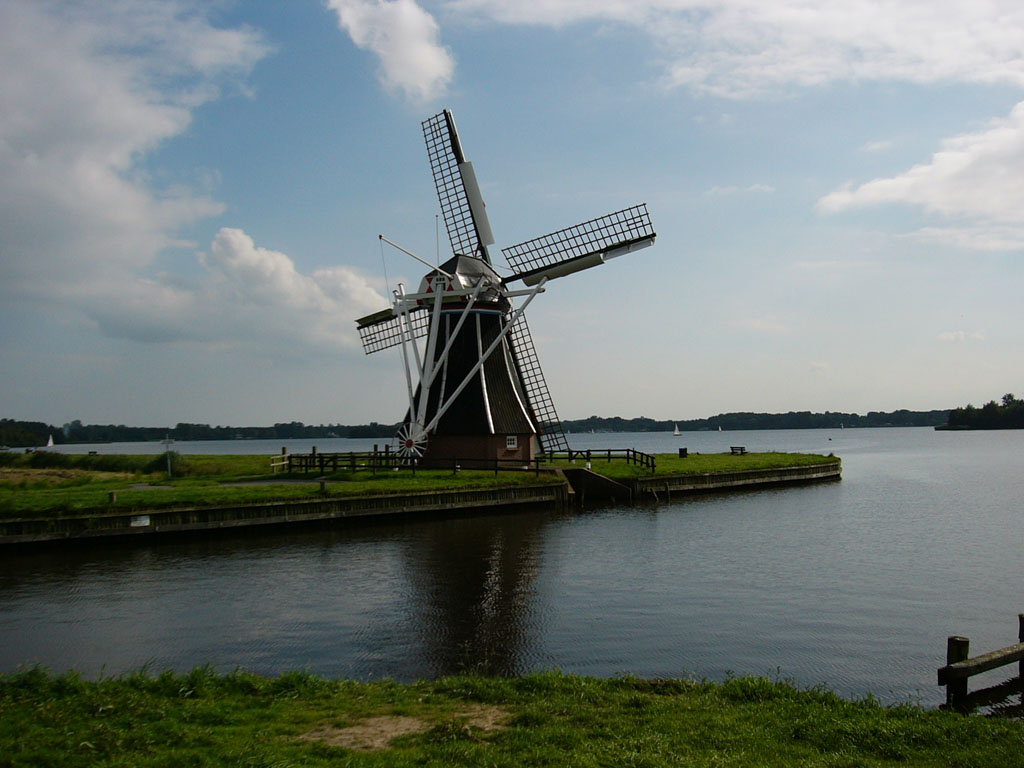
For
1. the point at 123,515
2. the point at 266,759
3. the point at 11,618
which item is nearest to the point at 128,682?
the point at 266,759

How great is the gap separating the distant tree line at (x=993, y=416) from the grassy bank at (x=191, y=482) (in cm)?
13879

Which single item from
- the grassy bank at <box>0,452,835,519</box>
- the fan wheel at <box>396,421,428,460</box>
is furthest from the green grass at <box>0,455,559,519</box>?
the fan wheel at <box>396,421,428,460</box>

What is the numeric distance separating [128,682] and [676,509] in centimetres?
2780

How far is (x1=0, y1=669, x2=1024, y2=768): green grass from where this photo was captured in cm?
693

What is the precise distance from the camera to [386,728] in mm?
8109

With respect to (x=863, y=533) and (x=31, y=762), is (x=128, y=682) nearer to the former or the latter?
(x=31, y=762)

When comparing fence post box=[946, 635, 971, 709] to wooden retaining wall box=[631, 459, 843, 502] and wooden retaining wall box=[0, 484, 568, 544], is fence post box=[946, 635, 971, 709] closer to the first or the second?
wooden retaining wall box=[0, 484, 568, 544]

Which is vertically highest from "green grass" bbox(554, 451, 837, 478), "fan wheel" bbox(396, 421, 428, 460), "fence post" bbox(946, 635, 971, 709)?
"fan wheel" bbox(396, 421, 428, 460)

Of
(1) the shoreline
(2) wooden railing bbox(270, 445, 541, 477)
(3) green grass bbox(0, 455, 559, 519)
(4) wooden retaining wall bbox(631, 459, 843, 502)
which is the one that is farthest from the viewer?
(4) wooden retaining wall bbox(631, 459, 843, 502)

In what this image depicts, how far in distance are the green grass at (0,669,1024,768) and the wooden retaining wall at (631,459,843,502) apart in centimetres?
2883

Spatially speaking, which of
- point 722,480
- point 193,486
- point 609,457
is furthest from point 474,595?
point 609,457

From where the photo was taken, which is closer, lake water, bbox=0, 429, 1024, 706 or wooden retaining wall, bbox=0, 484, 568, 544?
lake water, bbox=0, 429, 1024, 706

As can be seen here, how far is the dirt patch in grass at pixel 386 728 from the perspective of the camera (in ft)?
25.0

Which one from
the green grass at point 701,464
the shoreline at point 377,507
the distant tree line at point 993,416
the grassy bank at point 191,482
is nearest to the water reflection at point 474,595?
the shoreline at point 377,507
